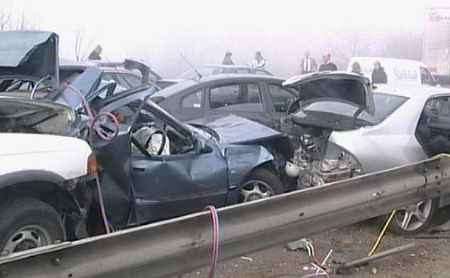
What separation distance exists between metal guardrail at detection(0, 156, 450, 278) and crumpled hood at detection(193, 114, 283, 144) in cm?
189

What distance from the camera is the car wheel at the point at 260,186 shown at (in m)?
6.55

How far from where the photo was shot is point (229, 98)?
9102mm

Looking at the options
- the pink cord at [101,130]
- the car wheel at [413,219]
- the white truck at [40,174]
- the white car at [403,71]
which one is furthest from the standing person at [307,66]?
the white truck at [40,174]

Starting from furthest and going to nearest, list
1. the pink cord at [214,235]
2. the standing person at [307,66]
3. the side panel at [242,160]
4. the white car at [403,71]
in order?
the standing person at [307,66]
the white car at [403,71]
the side panel at [242,160]
the pink cord at [214,235]

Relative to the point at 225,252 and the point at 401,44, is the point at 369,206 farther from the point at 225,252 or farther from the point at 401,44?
the point at 401,44

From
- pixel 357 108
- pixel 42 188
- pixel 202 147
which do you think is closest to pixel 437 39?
pixel 357 108

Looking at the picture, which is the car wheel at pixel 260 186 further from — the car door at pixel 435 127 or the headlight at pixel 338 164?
the car door at pixel 435 127

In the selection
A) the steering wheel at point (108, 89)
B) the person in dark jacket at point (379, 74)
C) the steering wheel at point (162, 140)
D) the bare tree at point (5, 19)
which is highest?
the steering wheel at point (108, 89)

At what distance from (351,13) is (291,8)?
3101 mm

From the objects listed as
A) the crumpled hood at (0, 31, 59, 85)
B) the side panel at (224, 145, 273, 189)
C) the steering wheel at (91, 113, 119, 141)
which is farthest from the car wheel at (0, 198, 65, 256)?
the side panel at (224, 145, 273, 189)

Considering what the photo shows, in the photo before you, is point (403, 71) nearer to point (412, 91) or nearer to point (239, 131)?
point (412, 91)

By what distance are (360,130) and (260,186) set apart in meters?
1.10

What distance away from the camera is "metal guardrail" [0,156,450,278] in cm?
339

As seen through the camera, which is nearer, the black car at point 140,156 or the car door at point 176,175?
the black car at point 140,156
